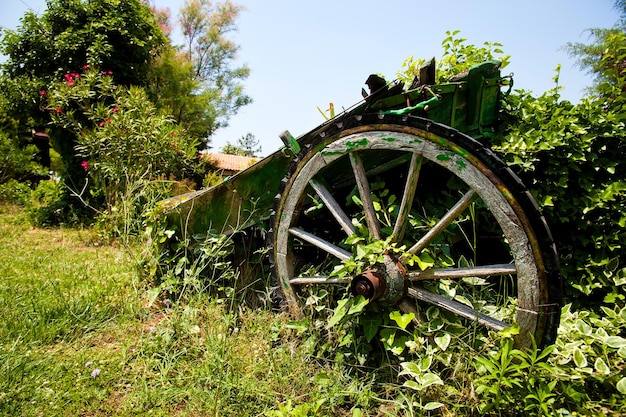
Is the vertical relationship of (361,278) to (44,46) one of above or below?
below

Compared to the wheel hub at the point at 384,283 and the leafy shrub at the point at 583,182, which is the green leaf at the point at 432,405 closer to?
the wheel hub at the point at 384,283

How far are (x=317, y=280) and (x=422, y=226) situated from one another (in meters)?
0.73

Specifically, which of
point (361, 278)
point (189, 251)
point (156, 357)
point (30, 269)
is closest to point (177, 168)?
point (30, 269)

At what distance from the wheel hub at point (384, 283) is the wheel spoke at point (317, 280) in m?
0.17

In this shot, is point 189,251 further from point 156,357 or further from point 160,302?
point 156,357

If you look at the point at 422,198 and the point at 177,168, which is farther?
the point at 177,168

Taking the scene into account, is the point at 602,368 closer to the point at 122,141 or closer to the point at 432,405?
the point at 432,405

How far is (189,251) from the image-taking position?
3.31 m

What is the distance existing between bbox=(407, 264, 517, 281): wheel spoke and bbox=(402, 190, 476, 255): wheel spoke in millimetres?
129

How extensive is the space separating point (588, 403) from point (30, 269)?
4759 millimetres

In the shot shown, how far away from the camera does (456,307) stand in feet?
6.47

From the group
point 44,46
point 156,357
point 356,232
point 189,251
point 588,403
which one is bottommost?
point 156,357

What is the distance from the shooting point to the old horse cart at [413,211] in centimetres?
175

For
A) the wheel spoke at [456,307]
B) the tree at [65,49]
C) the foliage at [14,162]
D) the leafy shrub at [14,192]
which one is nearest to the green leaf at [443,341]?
the wheel spoke at [456,307]
